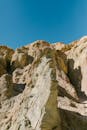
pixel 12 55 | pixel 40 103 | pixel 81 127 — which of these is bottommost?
pixel 81 127

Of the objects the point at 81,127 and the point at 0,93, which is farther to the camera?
the point at 0,93

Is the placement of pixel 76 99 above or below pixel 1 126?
above

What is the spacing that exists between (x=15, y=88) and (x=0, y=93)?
1390mm

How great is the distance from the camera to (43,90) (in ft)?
73.5

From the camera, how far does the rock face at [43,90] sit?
21.4 m

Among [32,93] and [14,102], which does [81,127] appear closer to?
[32,93]

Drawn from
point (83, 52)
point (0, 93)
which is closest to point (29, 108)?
point (0, 93)

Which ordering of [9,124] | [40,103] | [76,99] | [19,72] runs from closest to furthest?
[40,103] < [9,124] < [76,99] < [19,72]

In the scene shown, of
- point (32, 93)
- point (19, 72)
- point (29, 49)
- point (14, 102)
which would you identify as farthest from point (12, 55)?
point (32, 93)

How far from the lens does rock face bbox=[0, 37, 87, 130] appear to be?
21.4 meters

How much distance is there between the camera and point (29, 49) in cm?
4331

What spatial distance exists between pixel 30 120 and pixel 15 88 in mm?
8437

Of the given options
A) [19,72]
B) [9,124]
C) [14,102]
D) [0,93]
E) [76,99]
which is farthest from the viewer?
[19,72]

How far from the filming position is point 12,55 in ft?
140
